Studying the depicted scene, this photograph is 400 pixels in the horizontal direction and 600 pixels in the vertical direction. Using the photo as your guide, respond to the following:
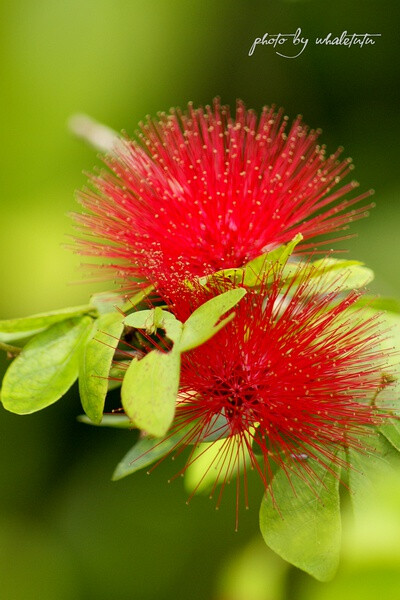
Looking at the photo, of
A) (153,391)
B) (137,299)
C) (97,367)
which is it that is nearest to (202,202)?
(137,299)

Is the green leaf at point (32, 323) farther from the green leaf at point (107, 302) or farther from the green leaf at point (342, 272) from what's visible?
the green leaf at point (342, 272)

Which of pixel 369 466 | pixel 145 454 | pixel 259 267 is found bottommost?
pixel 145 454

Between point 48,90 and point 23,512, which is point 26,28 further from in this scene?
point 23,512

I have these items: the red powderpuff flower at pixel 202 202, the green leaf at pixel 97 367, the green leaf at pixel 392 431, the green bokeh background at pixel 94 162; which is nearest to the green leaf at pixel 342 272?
the red powderpuff flower at pixel 202 202

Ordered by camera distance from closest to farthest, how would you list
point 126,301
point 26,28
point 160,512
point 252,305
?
1. point 252,305
2. point 126,301
3. point 160,512
4. point 26,28

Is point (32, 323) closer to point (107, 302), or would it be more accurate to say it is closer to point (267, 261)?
point (107, 302)

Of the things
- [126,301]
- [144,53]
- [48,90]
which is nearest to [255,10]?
[144,53]
